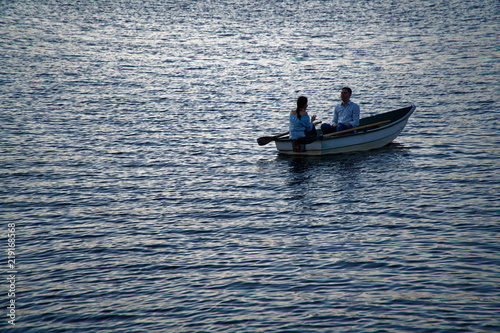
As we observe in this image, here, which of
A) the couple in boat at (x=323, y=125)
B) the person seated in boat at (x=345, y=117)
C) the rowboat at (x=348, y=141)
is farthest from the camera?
the person seated in boat at (x=345, y=117)

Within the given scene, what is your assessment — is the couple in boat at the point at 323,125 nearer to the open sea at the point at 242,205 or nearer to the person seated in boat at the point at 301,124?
the person seated in boat at the point at 301,124

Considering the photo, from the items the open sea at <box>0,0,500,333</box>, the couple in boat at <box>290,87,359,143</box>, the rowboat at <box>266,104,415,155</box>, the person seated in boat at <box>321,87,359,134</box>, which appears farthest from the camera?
the person seated in boat at <box>321,87,359,134</box>

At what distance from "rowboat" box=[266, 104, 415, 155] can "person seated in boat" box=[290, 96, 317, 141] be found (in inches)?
10.4

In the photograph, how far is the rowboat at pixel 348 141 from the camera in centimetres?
2092

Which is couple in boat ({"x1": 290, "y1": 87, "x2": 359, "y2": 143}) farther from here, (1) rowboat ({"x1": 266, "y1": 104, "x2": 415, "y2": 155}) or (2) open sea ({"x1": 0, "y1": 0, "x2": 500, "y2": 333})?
(2) open sea ({"x1": 0, "y1": 0, "x2": 500, "y2": 333})

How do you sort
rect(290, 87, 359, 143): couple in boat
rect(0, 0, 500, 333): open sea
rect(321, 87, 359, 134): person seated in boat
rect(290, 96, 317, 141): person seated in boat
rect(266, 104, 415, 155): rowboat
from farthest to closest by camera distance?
rect(321, 87, 359, 134): person seated in boat < rect(266, 104, 415, 155): rowboat < rect(290, 87, 359, 143): couple in boat < rect(290, 96, 317, 141): person seated in boat < rect(0, 0, 500, 333): open sea

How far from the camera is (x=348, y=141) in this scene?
21047 mm

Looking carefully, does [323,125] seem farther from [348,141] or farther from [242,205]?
[242,205]

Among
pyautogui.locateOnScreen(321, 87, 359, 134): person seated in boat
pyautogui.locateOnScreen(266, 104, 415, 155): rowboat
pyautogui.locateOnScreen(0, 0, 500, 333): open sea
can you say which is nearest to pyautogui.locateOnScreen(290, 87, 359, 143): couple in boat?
pyautogui.locateOnScreen(321, 87, 359, 134): person seated in boat

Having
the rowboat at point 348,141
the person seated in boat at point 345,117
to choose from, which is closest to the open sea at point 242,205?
the rowboat at point 348,141

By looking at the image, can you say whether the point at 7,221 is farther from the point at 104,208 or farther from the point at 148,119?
the point at 148,119

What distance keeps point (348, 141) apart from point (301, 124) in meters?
1.89

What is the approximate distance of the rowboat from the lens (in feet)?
68.6

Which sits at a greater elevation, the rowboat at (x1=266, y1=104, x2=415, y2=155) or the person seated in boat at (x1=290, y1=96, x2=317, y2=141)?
the person seated in boat at (x1=290, y1=96, x2=317, y2=141)
